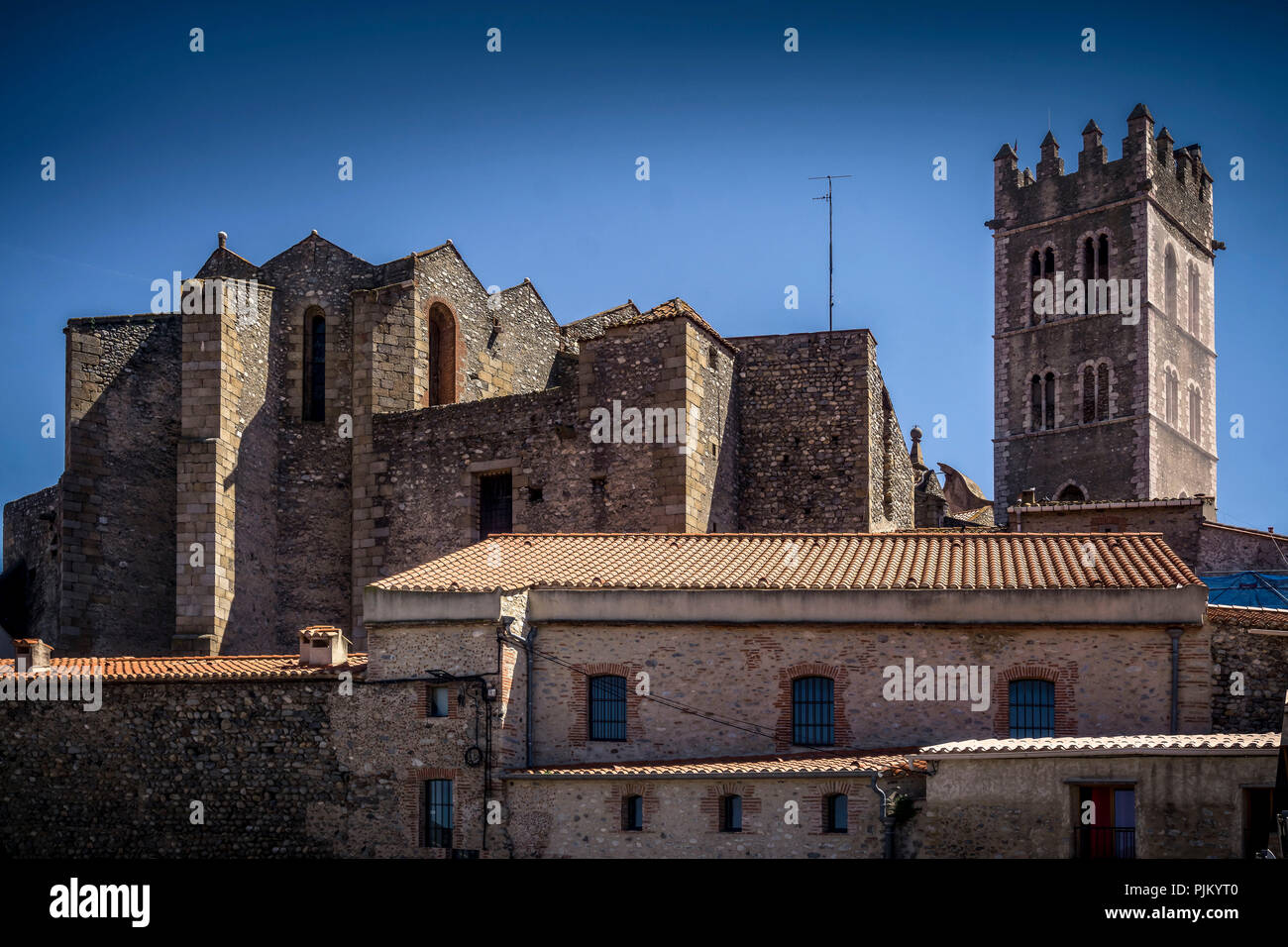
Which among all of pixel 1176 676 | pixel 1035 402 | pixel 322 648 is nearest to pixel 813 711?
pixel 1176 676

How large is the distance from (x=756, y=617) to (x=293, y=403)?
51.6 feet

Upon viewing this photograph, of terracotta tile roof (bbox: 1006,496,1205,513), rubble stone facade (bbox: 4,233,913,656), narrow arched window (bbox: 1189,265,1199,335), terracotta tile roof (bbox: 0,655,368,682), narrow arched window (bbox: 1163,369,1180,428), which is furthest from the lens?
narrow arched window (bbox: 1189,265,1199,335)

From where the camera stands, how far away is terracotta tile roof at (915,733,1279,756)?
82.0ft

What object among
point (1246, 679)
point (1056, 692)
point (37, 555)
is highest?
point (37, 555)

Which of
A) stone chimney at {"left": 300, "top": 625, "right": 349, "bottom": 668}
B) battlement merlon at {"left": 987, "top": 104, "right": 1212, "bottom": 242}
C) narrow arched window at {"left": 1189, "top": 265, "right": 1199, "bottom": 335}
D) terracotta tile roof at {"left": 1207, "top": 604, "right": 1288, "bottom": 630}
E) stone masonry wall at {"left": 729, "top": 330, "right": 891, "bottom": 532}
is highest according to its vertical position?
battlement merlon at {"left": 987, "top": 104, "right": 1212, "bottom": 242}

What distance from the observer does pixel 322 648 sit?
30188 millimetres

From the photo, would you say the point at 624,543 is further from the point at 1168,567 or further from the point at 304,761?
the point at 1168,567

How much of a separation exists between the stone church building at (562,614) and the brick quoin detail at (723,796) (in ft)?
0.18

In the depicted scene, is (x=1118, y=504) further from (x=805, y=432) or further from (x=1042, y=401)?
(x=1042, y=401)

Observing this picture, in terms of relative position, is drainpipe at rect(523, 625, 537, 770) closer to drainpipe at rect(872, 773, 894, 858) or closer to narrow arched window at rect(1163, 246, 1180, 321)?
drainpipe at rect(872, 773, 894, 858)

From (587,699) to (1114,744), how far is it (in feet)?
28.5

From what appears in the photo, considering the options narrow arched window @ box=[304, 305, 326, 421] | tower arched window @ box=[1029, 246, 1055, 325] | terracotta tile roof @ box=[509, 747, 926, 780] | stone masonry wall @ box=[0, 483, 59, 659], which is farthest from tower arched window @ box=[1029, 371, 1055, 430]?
terracotta tile roof @ box=[509, 747, 926, 780]

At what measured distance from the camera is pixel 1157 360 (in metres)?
63.3

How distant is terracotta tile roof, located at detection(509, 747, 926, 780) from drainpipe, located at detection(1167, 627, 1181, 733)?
4276mm
